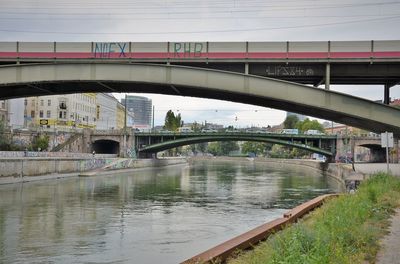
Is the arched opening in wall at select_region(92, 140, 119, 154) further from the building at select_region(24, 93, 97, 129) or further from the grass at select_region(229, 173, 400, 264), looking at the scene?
the grass at select_region(229, 173, 400, 264)

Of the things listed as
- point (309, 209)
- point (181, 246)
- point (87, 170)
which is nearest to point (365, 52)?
point (309, 209)

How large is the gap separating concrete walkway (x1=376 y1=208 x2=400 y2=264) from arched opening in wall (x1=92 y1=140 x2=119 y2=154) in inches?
4226

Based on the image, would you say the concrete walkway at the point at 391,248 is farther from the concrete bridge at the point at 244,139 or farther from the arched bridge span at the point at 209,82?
the concrete bridge at the point at 244,139

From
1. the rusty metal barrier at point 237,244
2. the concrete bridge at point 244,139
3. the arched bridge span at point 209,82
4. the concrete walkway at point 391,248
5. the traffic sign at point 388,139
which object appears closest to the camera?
the concrete walkway at point 391,248

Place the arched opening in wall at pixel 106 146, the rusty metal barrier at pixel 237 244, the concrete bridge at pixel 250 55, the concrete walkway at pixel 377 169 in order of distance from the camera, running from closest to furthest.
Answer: the rusty metal barrier at pixel 237 244
the concrete bridge at pixel 250 55
the concrete walkway at pixel 377 169
the arched opening in wall at pixel 106 146

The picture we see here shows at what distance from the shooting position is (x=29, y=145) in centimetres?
9094

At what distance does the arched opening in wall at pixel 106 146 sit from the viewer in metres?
119

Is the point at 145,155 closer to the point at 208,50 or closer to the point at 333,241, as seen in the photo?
the point at 208,50

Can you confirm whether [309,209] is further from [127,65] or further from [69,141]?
[69,141]

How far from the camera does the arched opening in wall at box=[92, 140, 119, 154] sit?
119m

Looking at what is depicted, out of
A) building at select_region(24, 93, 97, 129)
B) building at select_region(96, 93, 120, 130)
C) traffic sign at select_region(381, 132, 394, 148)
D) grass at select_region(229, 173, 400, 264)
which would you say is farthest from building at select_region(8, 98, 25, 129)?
grass at select_region(229, 173, 400, 264)

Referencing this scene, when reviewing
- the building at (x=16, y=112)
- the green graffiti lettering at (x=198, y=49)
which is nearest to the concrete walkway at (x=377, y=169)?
the green graffiti lettering at (x=198, y=49)

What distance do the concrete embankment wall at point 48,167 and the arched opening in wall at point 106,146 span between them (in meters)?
26.5

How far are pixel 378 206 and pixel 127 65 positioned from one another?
18.8 meters
